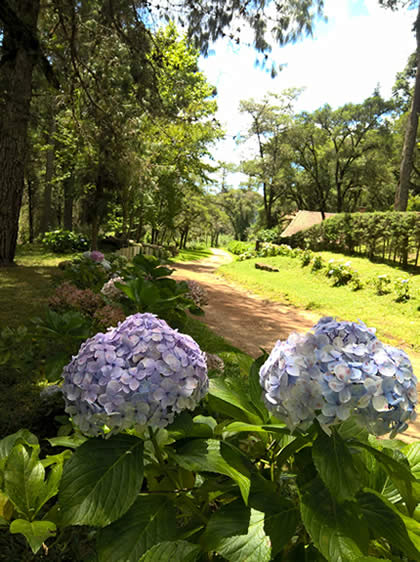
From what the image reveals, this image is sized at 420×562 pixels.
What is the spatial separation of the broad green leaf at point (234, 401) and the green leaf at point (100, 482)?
1.09 ft

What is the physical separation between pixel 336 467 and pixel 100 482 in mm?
643

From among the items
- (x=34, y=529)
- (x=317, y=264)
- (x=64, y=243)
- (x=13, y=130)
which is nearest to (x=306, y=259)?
(x=317, y=264)

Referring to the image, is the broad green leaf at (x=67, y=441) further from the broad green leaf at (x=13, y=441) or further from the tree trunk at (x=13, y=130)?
the tree trunk at (x=13, y=130)

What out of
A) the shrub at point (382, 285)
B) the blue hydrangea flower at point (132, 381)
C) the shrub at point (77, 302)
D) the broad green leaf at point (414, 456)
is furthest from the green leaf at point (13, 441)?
the shrub at point (382, 285)

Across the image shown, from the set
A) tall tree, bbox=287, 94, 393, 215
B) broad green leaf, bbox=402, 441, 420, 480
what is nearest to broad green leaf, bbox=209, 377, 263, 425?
broad green leaf, bbox=402, 441, 420, 480

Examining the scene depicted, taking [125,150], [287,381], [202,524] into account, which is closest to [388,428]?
[287,381]

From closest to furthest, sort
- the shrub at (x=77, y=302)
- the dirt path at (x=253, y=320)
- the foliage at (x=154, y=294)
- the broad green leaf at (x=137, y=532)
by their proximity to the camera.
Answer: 1. the broad green leaf at (x=137, y=532)
2. the foliage at (x=154, y=294)
3. the shrub at (x=77, y=302)
4. the dirt path at (x=253, y=320)

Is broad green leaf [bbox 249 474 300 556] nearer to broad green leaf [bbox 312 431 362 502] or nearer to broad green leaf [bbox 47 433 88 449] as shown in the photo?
broad green leaf [bbox 312 431 362 502]

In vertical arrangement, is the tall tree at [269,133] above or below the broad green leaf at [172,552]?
above

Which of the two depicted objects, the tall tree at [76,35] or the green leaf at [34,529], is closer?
the green leaf at [34,529]

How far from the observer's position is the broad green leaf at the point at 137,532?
1.00 metres

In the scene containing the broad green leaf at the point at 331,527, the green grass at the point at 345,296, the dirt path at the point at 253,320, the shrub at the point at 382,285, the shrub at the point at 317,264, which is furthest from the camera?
the shrub at the point at 317,264

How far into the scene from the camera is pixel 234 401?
1303 mm

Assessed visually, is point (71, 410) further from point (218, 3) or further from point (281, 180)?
point (281, 180)
